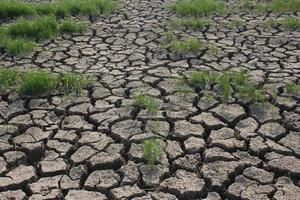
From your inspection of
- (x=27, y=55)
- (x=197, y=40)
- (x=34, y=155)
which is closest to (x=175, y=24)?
(x=197, y=40)

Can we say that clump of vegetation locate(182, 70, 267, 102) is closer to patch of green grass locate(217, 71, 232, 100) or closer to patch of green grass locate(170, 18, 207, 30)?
patch of green grass locate(217, 71, 232, 100)

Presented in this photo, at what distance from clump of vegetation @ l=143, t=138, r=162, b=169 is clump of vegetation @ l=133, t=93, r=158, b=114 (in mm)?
625

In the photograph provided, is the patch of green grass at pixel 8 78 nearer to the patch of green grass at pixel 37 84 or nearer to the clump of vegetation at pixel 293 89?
the patch of green grass at pixel 37 84

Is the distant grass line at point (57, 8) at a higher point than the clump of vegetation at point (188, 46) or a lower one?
higher

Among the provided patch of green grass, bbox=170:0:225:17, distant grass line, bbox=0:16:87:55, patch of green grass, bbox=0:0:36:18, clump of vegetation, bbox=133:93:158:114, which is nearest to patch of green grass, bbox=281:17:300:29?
patch of green grass, bbox=170:0:225:17

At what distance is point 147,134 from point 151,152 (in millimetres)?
335

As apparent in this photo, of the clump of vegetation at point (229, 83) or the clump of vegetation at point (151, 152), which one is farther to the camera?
the clump of vegetation at point (229, 83)

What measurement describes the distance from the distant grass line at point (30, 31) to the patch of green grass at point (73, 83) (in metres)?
1.19

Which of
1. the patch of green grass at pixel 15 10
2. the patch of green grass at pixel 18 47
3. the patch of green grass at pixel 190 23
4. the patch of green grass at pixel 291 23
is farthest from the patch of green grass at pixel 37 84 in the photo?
the patch of green grass at pixel 291 23

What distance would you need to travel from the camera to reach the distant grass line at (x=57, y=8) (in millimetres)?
7641

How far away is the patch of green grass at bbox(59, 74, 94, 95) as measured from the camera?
497 centimetres

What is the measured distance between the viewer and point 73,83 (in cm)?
507

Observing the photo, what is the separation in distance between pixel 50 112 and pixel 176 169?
1.51 meters

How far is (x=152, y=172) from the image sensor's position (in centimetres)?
359
